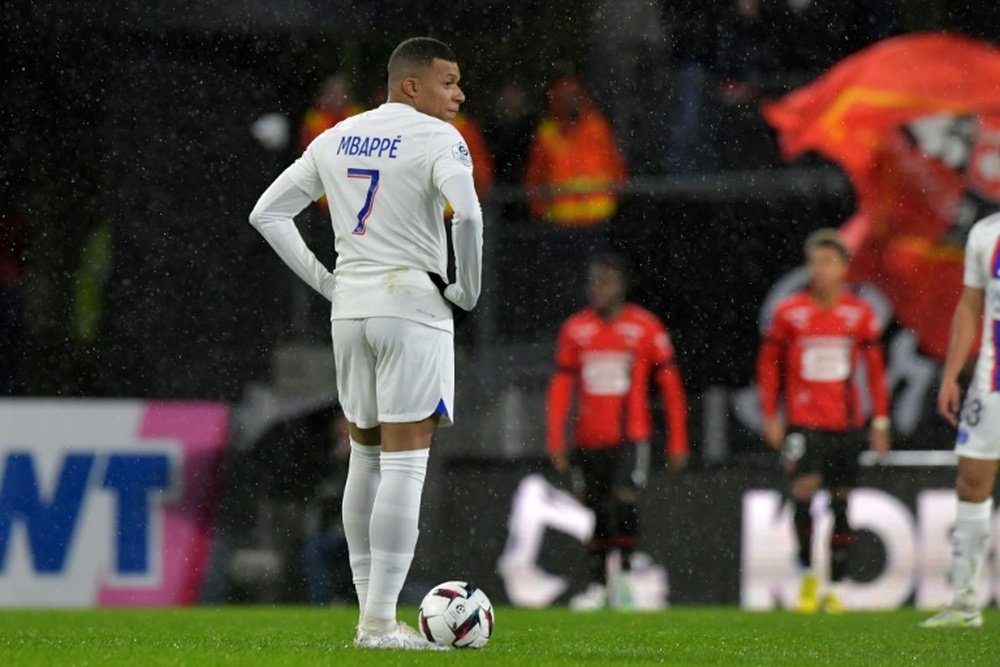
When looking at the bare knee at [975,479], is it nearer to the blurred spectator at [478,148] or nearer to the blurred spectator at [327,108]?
the blurred spectator at [478,148]

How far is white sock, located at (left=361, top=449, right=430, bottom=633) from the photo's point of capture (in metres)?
5.55

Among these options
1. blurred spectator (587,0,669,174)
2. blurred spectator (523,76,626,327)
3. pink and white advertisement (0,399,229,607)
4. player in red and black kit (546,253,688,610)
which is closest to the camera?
pink and white advertisement (0,399,229,607)

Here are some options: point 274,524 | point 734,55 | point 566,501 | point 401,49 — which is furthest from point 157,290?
point 401,49

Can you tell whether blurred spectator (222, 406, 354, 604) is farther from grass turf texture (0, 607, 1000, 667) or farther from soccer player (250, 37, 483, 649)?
soccer player (250, 37, 483, 649)

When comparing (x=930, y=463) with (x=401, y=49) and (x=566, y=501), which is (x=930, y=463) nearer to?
(x=566, y=501)

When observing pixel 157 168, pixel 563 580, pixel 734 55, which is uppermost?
pixel 734 55

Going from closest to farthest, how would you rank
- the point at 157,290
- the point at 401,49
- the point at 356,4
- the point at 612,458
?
the point at 401,49 < the point at 612,458 < the point at 157,290 < the point at 356,4

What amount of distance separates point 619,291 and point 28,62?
13.6ft

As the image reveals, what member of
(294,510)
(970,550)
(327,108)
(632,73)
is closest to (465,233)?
(970,550)

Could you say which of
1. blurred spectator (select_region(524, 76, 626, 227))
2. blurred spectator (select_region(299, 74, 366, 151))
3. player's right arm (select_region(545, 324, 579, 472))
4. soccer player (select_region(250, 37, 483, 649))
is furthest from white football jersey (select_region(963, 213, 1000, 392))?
blurred spectator (select_region(299, 74, 366, 151))

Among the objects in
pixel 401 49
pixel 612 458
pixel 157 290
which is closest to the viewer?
pixel 401 49

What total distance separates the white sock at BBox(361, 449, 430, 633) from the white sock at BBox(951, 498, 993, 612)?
3045mm

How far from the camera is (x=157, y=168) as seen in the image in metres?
12.1

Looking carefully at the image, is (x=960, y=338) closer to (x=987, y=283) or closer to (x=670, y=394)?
(x=987, y=283)
